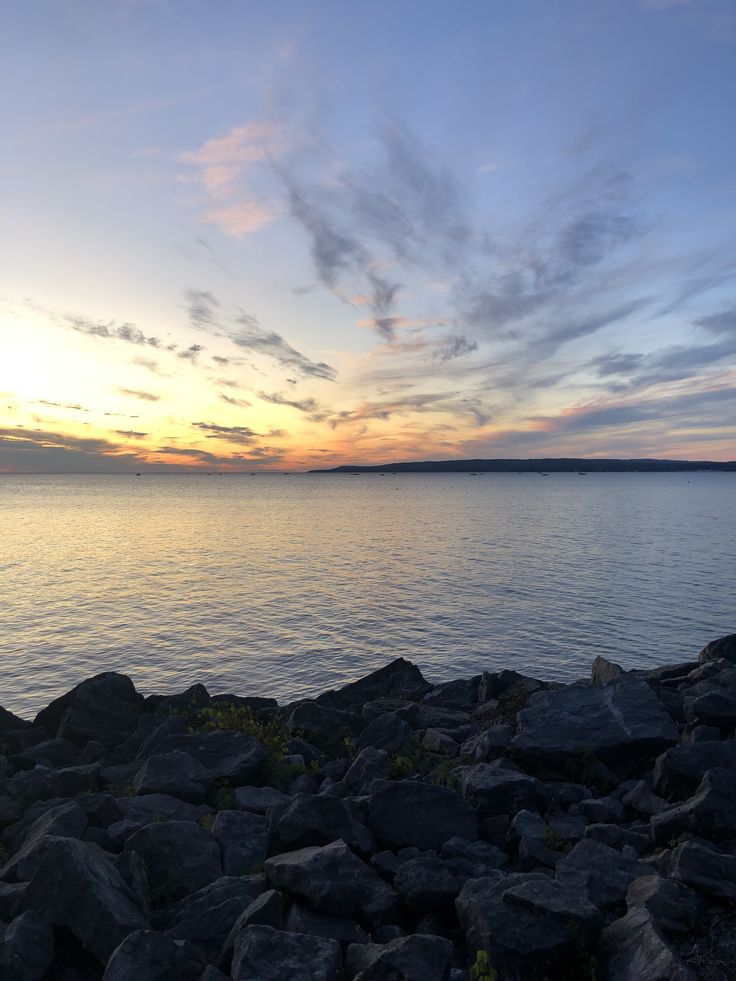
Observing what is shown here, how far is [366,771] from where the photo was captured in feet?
52.4

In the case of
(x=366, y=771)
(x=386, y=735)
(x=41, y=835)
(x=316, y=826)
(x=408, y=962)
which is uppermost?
(x=408, y=962)

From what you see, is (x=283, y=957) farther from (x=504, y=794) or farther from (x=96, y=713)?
(x=96, y=713)

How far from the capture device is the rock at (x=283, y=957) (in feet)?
25.9

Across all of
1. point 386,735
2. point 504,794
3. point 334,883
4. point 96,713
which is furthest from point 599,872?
point 96,713

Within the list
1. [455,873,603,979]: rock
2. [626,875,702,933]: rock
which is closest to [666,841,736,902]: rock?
[626,875,702,933]: rock

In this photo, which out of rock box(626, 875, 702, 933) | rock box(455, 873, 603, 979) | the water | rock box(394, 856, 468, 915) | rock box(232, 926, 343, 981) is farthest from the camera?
the water

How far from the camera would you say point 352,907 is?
32.3 feet

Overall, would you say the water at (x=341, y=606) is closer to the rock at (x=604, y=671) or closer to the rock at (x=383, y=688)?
the rock at (x=383, y=688)

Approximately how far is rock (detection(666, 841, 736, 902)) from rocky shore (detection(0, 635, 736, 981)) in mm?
27

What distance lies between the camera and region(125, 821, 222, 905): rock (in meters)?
11.2

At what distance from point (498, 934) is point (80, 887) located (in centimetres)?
569

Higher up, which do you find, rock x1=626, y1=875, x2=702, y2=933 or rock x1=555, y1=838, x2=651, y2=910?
rock x1=626, y1=875, x2=702, y2=933

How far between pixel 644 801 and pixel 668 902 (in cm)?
485

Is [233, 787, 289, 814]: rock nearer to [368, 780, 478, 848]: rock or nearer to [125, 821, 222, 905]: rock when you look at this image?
[125, 821, 222, 905]: rock
